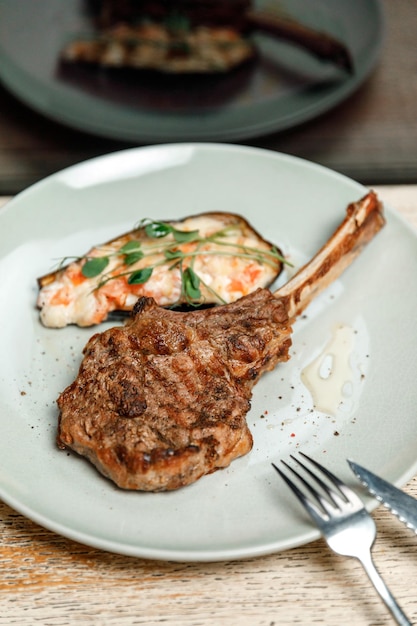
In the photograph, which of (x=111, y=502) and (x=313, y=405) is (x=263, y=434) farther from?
(x=111, y=502)

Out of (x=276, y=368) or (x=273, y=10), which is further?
(x=273, y=10)

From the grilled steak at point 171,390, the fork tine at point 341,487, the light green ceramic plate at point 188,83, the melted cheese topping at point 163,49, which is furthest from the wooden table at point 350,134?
the fork tine at point 341,487

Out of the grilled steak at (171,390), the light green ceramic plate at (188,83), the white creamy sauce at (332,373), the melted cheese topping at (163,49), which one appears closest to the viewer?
the grilled steak at (171,390)

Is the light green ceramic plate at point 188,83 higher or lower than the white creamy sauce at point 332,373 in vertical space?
higher

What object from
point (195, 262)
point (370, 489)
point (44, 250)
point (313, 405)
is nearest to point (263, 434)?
point (313, 405)

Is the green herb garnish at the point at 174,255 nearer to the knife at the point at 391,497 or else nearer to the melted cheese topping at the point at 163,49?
the knife at the point at 391,497

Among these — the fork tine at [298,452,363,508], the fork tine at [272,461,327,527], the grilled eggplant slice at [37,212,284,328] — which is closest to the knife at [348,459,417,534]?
the fork tine at [298,452,363,508]

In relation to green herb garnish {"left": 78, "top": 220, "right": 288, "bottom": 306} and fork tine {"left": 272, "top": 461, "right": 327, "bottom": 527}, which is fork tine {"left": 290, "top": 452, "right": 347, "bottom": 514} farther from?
green herb garnish {"left": 78, "top": 220, "right": 288, "bottom": 306}
